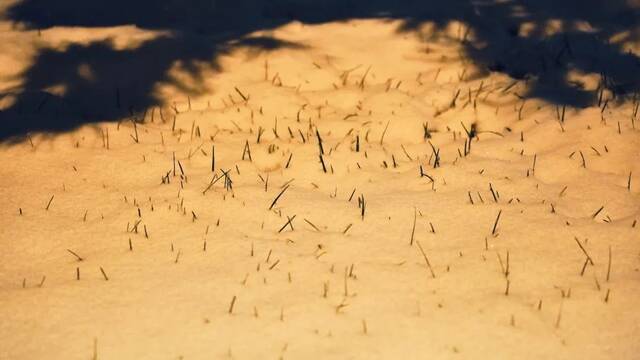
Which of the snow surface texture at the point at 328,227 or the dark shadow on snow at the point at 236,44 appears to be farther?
the dark shadow on snow at the point at 236,44

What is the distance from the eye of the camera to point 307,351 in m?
2.14

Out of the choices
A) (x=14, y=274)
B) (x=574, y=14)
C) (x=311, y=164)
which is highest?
(x=574, y=14)

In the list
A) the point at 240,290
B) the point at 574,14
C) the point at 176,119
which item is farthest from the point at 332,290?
the point at 574,14

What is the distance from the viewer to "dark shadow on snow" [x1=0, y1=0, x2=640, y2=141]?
4.14 m

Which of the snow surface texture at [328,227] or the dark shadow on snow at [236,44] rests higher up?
the dark shadow on snow at [236,44]

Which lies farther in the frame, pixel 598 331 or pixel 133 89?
pixel 133 89

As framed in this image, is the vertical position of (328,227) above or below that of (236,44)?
below

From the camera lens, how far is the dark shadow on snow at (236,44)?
4.14 meters

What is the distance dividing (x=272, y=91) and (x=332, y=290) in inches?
84.2

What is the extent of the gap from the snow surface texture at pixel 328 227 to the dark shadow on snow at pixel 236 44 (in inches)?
10.0

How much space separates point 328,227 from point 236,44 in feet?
8.05

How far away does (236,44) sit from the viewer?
4.91 meters

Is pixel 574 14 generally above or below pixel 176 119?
above

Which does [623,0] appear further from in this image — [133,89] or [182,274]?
[182,274]
